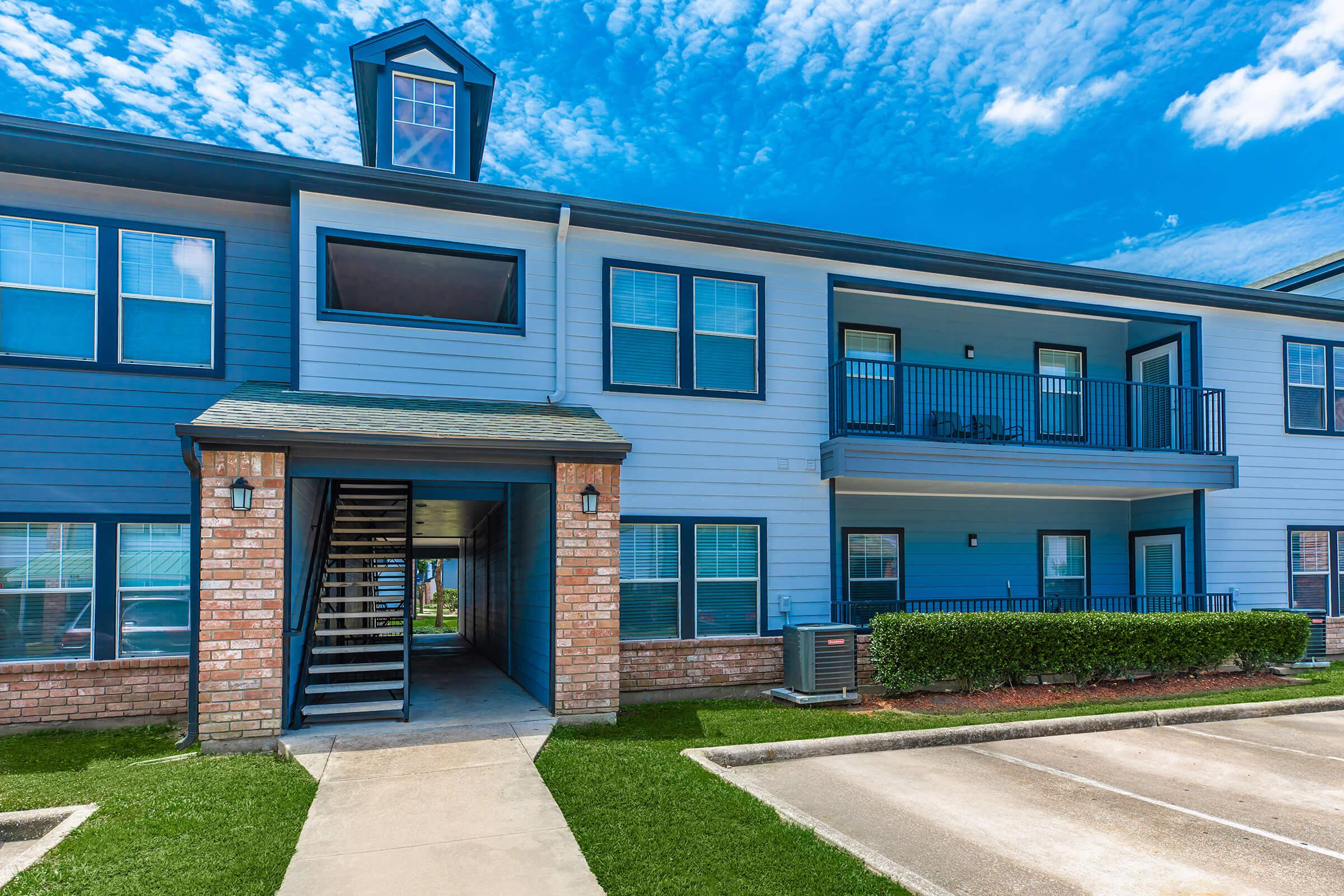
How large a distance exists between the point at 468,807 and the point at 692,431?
607 centimetres

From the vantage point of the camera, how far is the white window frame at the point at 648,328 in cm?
1102

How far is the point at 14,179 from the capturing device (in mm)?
9391

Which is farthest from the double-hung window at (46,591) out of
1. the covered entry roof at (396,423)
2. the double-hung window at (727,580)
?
the double-hung window at (727,580)

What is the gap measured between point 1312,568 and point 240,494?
Answer: 16.7 meters

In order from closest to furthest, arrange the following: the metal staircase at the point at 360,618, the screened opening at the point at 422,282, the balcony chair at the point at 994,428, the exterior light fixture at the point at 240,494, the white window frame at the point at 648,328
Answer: the exterior light fixture at the point at 240,494
the metal staircase at the point at 360,618
the screened opening at the point at 422,282
the white window frame at the point at 648,328
the balcony chair at the point at 994,428

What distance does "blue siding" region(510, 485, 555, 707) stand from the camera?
9344 mm

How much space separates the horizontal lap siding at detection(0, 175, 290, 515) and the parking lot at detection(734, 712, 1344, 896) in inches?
289

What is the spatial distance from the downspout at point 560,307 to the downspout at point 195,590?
4141 mm

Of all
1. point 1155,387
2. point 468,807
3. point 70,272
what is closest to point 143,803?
point 468,807

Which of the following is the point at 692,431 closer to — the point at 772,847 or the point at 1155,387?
the point at 772,847

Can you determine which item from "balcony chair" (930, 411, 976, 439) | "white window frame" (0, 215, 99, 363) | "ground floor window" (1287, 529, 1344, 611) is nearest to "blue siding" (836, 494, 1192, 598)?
"balcony chair" (930, 411, 976, 439)

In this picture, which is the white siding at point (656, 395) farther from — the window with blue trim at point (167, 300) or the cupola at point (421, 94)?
the cupola at point (421, 94)

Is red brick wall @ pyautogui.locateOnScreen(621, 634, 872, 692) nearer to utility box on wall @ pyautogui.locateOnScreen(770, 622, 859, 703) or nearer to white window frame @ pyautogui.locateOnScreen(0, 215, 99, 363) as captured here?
utility box on wall @ pyautogui.locateOnScreen(770, 622, 859, 703)

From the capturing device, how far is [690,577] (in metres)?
11.1
